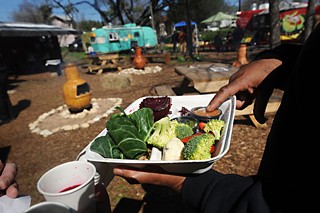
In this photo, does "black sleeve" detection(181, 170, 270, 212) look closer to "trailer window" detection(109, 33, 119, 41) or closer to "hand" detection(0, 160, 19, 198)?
"hand" detection(0, 160, 19, 198)

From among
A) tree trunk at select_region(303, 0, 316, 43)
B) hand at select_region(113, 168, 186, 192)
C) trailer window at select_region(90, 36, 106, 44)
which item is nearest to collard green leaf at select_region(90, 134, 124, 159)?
hand at select_region(113, 168, 186, 192)

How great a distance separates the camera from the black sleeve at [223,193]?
97 centimetres

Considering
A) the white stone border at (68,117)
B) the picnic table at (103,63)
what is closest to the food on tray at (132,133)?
the white stone border at (68,117)

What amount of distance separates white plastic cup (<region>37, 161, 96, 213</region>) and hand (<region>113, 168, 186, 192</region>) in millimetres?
197

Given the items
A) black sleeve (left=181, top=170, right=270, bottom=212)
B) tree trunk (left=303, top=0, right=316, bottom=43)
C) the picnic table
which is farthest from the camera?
the picnic table

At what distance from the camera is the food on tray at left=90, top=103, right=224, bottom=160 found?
1.35 metres

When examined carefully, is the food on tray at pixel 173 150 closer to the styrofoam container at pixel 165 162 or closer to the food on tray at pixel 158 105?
the styrofoam container at pixel 165 162

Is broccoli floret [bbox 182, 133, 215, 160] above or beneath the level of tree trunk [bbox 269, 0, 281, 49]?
beneath

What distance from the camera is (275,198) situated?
0.90 m

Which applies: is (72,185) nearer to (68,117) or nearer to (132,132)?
(132,132)

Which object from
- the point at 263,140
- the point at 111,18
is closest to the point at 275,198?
the point at 263,140

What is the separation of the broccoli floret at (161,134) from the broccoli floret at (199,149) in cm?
18

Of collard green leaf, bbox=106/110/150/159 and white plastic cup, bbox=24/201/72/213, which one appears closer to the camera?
white plastic cup, bbox=24/201/72/213

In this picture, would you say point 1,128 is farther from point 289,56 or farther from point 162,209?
point 289,56
